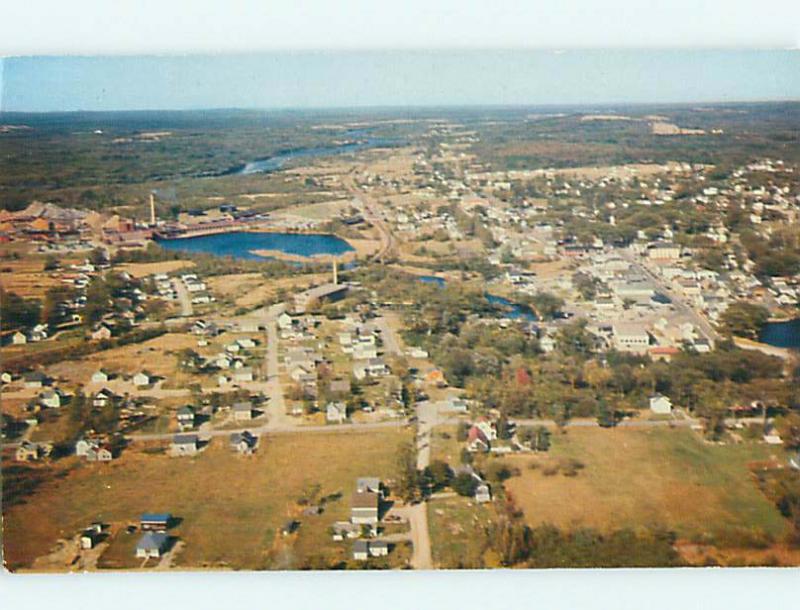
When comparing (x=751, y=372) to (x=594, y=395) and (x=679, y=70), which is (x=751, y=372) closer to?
(x=594, y=395)

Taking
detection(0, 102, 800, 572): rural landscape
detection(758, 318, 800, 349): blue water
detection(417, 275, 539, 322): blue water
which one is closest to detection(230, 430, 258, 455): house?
detection(0, 102, 800, 572): rural landscape

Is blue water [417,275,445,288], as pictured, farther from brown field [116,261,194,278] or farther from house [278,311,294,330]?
brown field [116,261,194,278]

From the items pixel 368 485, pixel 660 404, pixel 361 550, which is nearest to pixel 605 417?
pixel 660 404

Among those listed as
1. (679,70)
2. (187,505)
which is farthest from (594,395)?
(187,505)

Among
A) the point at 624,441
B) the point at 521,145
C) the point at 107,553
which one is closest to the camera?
the point at 107,553

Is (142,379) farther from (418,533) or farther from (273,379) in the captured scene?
(418,533)

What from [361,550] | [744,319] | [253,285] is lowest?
[361,550]
